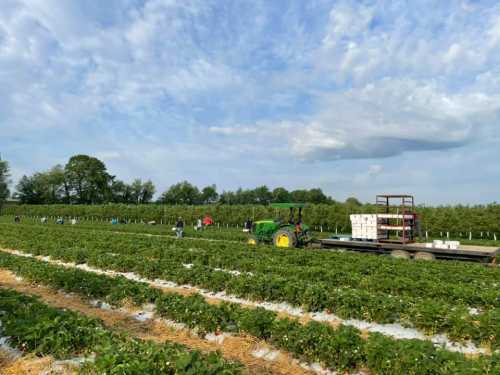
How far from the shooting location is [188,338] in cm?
642

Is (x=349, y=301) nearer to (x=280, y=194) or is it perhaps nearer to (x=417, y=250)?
(x=417, y=250)

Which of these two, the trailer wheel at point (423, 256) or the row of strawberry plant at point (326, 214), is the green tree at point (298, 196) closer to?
the row of strawberry plant at point (326, 214)

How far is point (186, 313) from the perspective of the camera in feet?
22.5

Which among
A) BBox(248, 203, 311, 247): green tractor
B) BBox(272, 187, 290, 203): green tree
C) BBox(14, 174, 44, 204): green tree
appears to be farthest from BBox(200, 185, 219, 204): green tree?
BBox(248, 203, 311, 247): green tractor

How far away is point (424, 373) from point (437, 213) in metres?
29.3

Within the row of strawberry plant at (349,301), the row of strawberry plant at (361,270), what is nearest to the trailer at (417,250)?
the row of strawberry plant at (361,270)

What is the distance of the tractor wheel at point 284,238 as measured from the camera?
16.7 metres

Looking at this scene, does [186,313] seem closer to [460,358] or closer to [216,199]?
[460,358]

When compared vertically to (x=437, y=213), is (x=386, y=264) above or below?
below

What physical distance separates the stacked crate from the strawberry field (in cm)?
253

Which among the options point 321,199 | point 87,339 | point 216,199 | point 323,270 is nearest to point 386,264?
point 323,270

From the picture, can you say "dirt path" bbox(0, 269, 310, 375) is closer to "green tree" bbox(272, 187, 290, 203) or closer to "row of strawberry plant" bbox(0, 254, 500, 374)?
"row of strawberry plant" bbox(0, 254, 500, 374)

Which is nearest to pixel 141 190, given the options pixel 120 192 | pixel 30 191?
pixel 120 192

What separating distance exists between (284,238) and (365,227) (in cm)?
384
